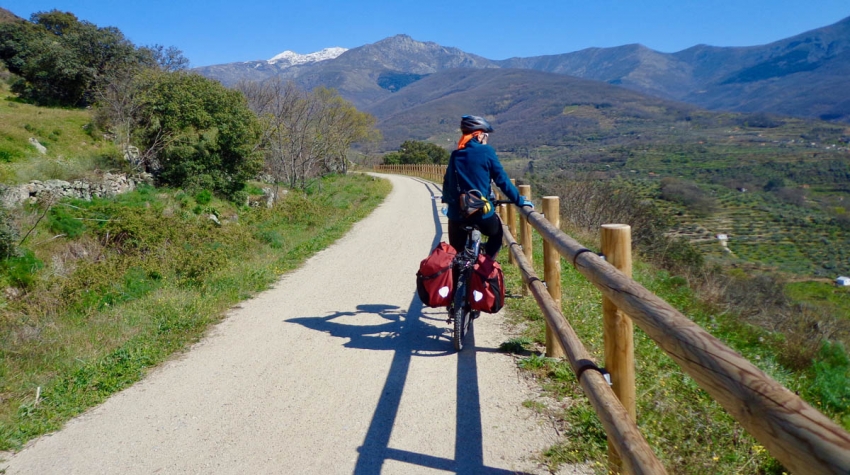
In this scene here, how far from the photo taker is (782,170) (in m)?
40.8

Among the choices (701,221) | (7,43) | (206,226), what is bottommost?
(701,221)

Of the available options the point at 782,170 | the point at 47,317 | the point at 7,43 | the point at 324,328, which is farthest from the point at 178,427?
A: the point at 782,170

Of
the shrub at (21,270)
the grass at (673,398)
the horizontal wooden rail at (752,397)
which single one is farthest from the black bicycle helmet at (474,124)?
the shrub at (21,270)

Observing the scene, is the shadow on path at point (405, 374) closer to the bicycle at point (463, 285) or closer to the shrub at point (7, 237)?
the bicycle at point (463, 285)

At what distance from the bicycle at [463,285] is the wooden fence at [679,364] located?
0.85 m

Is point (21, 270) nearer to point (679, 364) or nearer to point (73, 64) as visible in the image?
point (679, 364)

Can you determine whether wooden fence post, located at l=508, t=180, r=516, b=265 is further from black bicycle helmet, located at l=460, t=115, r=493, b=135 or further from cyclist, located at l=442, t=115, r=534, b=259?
black bicycle helmet, located at l=460, t=115, r=493, b=135

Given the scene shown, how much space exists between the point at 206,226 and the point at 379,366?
1016 cm

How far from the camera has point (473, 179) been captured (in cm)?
516

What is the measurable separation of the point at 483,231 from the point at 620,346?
2540 mm

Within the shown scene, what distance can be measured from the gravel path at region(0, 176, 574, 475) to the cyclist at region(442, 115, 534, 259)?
45.6 inches

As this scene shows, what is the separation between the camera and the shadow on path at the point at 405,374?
332cm

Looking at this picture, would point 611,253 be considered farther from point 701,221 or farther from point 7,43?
point 7,43

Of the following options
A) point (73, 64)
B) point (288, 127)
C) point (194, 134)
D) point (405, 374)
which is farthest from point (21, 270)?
point (73, 64)
